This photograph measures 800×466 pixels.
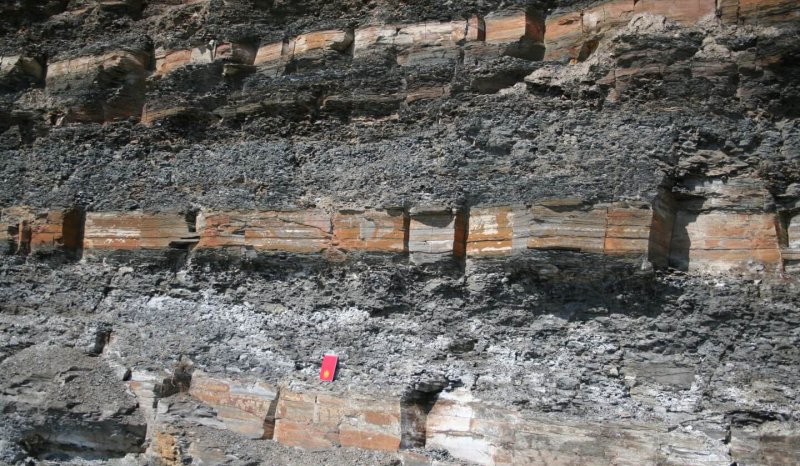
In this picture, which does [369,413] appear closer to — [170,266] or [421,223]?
[421,223]

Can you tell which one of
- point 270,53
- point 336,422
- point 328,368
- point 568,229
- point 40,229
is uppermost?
point 270,53

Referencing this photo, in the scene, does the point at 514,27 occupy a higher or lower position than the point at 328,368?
higher

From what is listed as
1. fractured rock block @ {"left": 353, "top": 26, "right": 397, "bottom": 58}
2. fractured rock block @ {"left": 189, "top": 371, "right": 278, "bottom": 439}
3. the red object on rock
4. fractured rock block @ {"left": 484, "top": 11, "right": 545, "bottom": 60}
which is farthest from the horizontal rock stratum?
fractured rock block @ {"left": 353, "top": 26, "right": 397, "bottom": 58}

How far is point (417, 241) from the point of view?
20.1ft

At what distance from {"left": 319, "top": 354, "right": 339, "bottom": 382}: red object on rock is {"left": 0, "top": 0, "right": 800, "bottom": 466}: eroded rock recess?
2.7 inches

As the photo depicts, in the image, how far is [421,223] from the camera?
6145 millimetres

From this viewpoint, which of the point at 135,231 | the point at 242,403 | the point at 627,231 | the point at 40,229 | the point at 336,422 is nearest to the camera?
the point at 627,231

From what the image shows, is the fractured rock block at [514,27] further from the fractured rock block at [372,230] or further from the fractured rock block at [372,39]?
the fractured rock block at [372,230]

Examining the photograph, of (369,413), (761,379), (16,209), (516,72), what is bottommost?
(369,413)

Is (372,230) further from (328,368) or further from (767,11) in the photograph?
(767,11)

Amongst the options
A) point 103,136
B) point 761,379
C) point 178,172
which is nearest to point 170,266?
point 178,172

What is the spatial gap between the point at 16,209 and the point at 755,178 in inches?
281

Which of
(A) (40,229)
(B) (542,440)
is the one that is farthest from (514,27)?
(A) (40,229)

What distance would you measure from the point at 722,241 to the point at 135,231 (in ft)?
17.6
